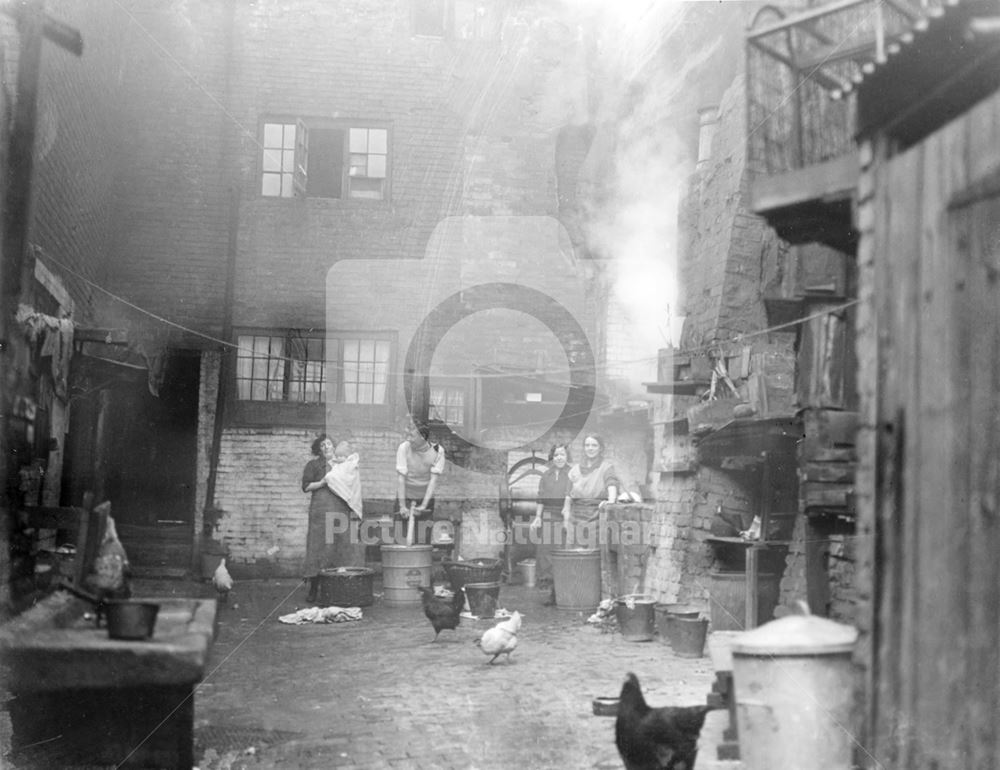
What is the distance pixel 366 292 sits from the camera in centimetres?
1579

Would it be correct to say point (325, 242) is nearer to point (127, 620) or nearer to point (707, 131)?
point (707, 131)

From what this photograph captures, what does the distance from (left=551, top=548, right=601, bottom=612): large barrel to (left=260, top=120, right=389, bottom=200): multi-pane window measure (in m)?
7.71

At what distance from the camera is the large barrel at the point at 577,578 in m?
11.5

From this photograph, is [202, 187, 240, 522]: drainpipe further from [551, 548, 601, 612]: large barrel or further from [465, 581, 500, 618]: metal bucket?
[551, 548, 601, 612]: large barrel

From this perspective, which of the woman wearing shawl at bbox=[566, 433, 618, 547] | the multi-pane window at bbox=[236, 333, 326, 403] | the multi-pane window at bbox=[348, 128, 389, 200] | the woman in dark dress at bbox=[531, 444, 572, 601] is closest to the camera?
the woman wearing shawl at bbox=[566, 433, 618, 547]

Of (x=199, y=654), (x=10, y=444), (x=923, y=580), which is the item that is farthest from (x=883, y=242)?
(x=10, y=444)

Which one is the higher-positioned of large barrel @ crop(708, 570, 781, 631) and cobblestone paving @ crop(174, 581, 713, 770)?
large barrel @ crop(708, 570, 781, 631)

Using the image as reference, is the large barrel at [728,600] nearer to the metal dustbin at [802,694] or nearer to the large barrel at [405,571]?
the large barrel at [405,571]

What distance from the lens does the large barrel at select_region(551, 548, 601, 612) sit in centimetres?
1154

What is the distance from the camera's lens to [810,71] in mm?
6168

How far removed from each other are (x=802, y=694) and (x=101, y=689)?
11.2ft

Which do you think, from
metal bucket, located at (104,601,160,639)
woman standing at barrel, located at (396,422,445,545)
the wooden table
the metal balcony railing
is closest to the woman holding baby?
woman standing at barrel, located at (396,422,445,545)

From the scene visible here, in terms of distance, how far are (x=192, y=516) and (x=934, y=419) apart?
13.3m

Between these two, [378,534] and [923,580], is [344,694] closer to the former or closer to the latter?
[923,580]
